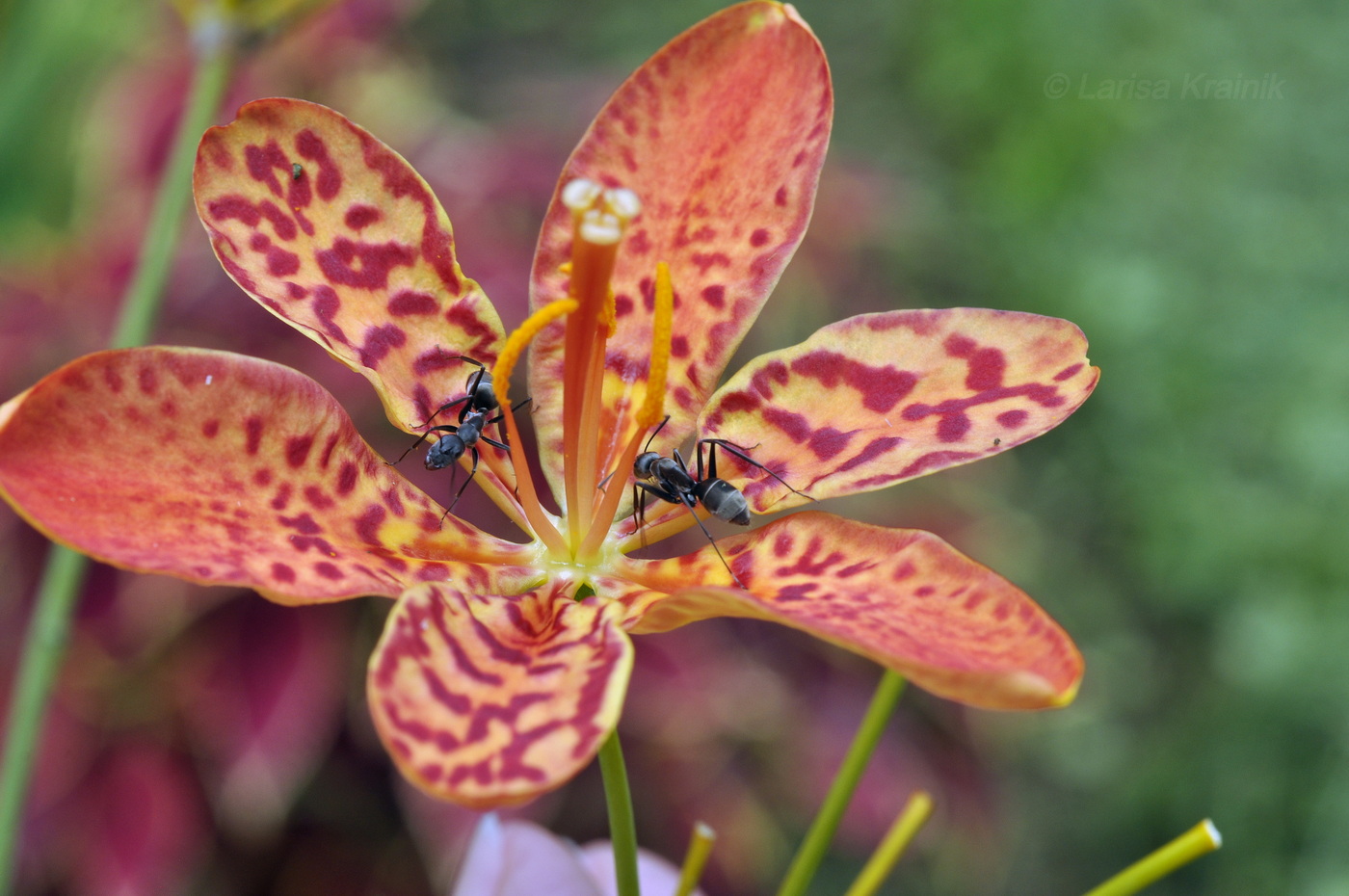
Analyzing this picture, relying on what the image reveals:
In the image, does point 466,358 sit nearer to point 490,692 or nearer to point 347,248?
point 347,248

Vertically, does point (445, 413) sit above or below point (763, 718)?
above

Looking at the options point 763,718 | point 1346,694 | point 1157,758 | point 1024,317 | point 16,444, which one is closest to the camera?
point 16,444

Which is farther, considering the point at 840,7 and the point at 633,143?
the point at 840,7

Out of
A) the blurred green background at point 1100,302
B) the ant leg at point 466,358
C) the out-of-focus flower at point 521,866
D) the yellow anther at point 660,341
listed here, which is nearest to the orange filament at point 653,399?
the yellow anther at point 660,341

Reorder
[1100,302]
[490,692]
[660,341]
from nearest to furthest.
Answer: [490,692], [660,341], [1100,302]

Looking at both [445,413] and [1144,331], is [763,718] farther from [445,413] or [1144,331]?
[1144,331]

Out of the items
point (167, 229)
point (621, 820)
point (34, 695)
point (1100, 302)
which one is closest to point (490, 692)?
point (621, 820)

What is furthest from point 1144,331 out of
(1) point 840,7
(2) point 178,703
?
(2) point 178,703
